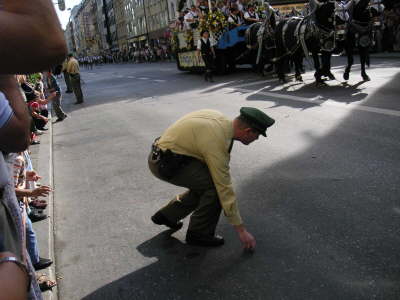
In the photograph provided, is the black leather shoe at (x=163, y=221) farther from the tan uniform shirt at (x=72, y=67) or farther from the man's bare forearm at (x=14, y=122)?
the tan uniform shirt at (x=72, y=67)

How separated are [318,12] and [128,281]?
368 inches

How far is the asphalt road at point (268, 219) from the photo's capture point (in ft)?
10.1

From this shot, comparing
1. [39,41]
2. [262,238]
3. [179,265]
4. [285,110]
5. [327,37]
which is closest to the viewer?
[39,41]

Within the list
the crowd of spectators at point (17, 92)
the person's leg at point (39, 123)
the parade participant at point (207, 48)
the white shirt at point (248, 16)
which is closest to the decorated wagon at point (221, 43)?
the parade participant at point (207, 48)

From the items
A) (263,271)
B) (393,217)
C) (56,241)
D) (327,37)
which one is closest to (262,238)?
(263,271)

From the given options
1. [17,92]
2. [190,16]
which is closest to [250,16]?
[190,16]

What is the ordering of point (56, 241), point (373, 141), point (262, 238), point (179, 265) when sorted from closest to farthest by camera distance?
point (179, 265)
point (262, 238)
point (56, 241)
point (373, 141)

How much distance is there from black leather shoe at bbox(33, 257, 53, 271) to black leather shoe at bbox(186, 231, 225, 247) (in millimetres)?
1126

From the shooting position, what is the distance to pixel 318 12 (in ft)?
35.6

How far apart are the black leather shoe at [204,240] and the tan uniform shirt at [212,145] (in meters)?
0.41

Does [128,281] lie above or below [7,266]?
below

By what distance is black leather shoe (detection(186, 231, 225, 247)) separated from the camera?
142 inches

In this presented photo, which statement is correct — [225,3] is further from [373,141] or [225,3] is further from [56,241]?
[56,241]

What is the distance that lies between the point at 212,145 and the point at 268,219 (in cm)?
112
